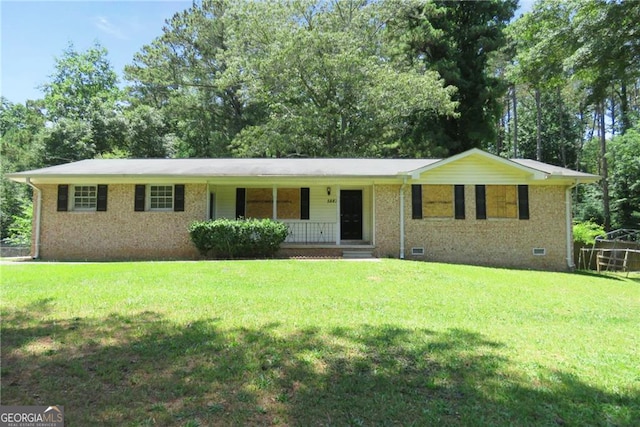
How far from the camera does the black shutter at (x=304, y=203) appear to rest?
14.7 m

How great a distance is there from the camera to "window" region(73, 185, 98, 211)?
1339 centimetres

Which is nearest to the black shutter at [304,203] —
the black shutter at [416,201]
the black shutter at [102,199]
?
the black shutter at [416,201]

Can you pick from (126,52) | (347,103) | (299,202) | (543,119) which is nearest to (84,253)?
(299,202)

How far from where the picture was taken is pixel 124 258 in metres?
12.9

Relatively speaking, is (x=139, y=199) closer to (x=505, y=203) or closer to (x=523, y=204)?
(x=505, y=203)

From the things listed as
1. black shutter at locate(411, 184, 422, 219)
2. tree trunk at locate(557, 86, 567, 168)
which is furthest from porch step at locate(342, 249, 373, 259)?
tree trunk at locate(557, 86, 567, 168)

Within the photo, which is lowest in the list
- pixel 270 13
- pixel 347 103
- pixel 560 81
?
pixel 560 81

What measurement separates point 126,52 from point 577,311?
31.6 meters

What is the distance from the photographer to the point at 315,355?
13.5 feet

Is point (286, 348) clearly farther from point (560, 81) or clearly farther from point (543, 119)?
point (543, 119)

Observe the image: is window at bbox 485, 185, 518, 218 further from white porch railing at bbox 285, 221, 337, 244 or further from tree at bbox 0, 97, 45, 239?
tree at bbox 0, 97, 45, 239

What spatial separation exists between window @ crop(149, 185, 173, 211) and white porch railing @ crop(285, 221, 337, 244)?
4.11m

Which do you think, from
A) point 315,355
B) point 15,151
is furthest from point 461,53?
point 15,151

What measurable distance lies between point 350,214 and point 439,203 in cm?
337
